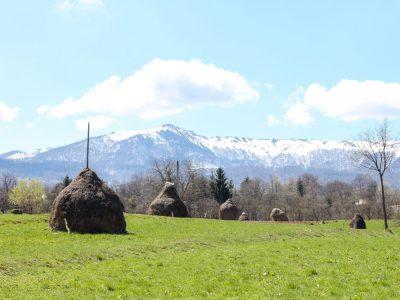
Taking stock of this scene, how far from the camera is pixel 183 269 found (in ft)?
66.2

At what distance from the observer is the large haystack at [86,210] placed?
35.1 meters

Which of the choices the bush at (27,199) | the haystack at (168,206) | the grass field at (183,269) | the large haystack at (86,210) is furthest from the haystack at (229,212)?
the bush at (27,199)

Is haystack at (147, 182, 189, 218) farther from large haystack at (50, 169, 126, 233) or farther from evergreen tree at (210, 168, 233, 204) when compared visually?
evergreen tree at (210, 168, 233, 204)

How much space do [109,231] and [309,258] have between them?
1782 centimetres

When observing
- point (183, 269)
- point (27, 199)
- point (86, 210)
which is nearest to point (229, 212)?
point (86, 210)

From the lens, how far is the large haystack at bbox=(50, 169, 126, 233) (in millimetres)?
35062

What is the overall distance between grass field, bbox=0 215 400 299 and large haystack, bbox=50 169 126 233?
2.46 metres

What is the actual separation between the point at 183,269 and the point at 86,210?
17.3 metres

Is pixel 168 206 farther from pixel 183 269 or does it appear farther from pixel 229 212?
pixel 183 269

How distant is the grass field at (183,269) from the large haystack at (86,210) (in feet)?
8.08

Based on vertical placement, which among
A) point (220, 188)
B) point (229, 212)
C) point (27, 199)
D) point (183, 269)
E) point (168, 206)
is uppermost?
point (220, 188)

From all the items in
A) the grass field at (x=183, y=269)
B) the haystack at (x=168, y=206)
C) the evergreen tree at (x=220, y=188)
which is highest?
the evergreen tree at (x=220, y=188)

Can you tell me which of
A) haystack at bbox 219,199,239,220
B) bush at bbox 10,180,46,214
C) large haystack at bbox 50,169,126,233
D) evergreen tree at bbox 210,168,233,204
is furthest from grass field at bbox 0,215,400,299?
bush at bbox 10,180,46,214

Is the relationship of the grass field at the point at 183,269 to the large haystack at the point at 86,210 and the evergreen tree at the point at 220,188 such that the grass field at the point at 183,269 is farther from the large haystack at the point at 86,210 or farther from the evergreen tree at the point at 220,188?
the evergreen tree at the point at 220,188
